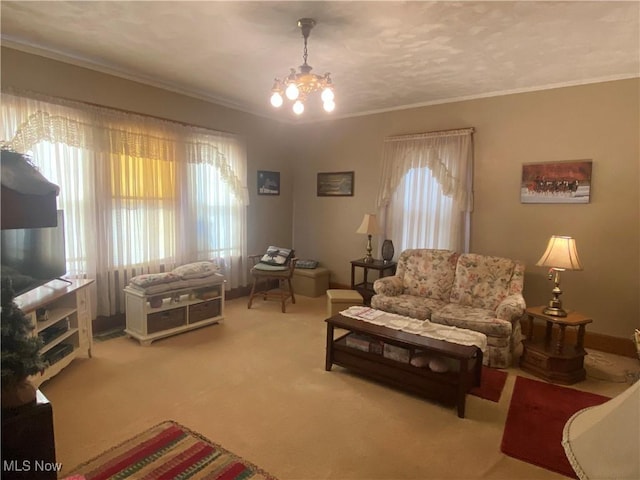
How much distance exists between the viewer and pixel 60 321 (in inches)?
125

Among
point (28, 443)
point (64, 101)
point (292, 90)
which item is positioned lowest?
point (28, 443)

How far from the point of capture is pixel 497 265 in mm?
4004

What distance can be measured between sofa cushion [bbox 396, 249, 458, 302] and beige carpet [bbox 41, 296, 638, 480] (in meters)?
1.19

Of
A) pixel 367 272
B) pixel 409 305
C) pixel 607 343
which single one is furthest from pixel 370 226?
pixel 607 343

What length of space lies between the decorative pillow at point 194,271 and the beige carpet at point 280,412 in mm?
716

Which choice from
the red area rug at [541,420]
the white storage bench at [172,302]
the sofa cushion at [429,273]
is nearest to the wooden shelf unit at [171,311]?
the white storage bench at [172,302]

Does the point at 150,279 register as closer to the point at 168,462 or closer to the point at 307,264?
the point at 168,462

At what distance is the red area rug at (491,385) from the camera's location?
289cm

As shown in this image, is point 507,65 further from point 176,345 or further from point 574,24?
point 176,345

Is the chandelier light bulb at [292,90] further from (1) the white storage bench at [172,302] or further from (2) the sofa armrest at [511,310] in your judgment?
(2) the sofa armrest at [511,310]

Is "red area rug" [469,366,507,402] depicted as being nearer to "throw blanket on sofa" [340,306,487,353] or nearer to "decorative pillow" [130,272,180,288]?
"throw blanket on sofa" [340,306,487,353]

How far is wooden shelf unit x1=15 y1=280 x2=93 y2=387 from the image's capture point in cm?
276

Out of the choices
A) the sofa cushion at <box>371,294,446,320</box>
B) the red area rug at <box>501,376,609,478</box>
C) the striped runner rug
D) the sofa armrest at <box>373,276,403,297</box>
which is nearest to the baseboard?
the red area rug at <box>501,376,609,478</box>

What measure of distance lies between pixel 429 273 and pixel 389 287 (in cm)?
50
